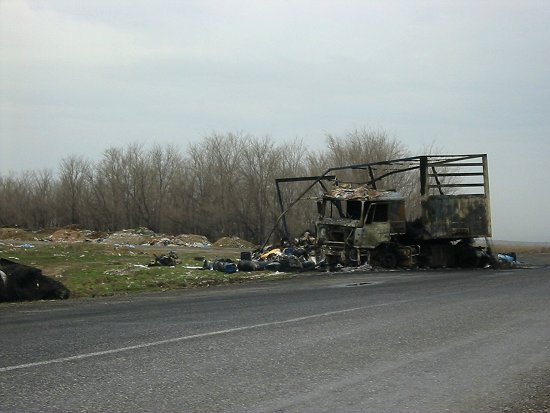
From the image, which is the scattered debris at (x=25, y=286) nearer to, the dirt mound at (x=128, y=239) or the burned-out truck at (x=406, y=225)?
the burned-out truck at (x=406, y=225)

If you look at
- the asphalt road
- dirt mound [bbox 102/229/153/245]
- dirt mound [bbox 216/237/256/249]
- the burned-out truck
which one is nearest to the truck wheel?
the burned-out truck

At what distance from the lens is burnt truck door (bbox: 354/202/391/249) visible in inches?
1088

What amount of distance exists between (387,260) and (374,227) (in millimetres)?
1496

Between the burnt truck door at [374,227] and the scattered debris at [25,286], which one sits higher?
the burnt truck door at [374,227]

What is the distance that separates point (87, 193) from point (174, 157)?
12819 mm

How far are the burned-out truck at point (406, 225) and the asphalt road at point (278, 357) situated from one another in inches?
563

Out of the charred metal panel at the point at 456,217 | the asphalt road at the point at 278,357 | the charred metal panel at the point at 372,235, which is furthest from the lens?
the charred metal panel at the point at 456,217

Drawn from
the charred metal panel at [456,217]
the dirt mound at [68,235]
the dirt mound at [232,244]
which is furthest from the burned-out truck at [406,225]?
the dirt mound at [68,235]

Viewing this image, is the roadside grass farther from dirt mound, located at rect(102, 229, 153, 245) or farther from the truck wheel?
dirt mound, located at rect(102, 229, 153, 245)

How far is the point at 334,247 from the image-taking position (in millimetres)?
28188

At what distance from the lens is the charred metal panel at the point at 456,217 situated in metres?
28.6

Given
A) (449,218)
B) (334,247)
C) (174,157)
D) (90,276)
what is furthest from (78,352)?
(174,157)

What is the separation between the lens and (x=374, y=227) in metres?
27.9

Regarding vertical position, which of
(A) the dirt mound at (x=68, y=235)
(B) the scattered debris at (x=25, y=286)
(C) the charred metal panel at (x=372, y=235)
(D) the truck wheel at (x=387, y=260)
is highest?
(A) the dirt mound at (x=68, y=235)
